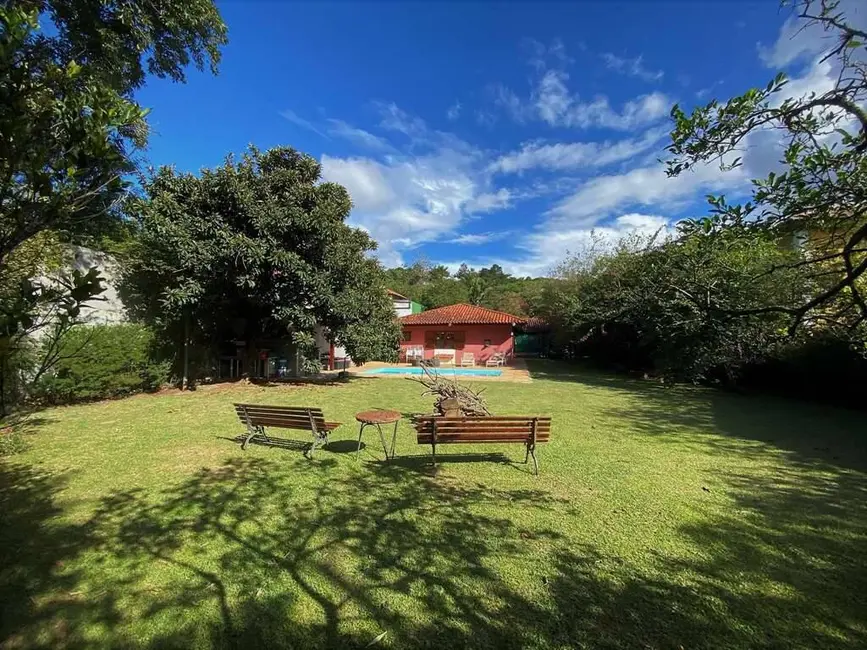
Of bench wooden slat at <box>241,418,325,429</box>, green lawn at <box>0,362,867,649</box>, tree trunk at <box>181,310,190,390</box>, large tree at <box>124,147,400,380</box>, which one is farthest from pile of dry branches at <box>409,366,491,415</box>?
tree trunk at <box>181,310,190,390</box>

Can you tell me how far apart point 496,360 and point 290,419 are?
70.9ft

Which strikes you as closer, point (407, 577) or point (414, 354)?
point (407, 577)

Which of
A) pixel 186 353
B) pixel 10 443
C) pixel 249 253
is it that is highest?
pixel 249 253

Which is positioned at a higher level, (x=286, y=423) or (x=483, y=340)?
(x=483, y=340)

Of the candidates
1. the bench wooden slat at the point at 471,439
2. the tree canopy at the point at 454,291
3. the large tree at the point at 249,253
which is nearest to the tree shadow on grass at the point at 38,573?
the bench wooden slat at the point at 471,439

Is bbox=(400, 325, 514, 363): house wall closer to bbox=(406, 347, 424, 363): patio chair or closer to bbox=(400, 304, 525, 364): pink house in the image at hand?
bbox=(400, 304, 525, 364): pink house

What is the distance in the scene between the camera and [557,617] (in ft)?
8.84

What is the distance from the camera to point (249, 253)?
38.9ft

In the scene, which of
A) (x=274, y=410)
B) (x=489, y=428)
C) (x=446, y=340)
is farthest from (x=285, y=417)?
(x=446, y=340)

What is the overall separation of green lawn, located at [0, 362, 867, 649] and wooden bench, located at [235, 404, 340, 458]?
1.12ft

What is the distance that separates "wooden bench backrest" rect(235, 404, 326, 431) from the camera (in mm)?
6164

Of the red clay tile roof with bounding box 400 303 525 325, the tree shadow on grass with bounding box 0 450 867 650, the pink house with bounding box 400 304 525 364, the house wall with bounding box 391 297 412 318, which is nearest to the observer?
the tree shadow on grass with bounding box 0 450 867 650

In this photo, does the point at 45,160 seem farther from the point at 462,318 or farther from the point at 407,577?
the point at 462,318

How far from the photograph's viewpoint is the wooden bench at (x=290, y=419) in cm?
617
